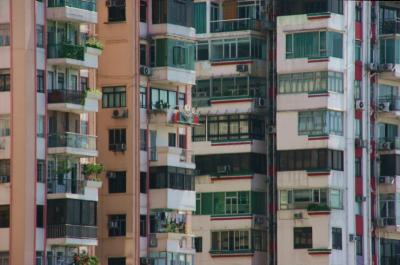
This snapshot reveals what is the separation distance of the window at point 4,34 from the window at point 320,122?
21829 millimetres

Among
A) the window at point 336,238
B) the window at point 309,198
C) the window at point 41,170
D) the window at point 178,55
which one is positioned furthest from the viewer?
the window at point 336,238

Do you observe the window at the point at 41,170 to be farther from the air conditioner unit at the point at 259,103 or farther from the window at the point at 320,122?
the air conditioner unit at the point at 259,103

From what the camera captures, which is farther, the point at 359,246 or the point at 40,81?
the point at 359,246

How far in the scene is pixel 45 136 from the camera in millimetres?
86188

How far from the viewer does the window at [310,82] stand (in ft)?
335

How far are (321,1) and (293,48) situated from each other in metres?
2.79

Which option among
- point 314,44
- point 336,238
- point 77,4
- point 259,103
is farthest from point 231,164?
point 77,4

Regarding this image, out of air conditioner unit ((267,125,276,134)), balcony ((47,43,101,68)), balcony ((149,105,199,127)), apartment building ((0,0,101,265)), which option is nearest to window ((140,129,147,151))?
balcony ((149,105,199,127))

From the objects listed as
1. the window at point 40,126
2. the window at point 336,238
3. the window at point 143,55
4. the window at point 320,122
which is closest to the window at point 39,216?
the window at point 40,126

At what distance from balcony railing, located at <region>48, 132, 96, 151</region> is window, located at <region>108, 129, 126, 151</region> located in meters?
3.39

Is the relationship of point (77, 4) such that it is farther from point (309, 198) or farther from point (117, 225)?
point (309, 198)

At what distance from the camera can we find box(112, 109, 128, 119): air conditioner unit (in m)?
92.9

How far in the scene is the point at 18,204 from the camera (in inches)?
3324

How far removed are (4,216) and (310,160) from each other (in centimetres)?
2240
